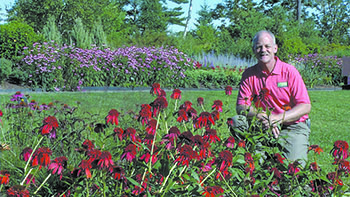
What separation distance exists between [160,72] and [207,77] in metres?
1.69

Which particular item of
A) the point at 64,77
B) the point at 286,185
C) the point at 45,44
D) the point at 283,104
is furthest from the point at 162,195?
the point at 45,44

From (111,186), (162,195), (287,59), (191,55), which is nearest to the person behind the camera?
(162,195)

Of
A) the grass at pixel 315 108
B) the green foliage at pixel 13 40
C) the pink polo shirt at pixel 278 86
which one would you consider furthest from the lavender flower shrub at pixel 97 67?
the pink polo shirt at pixel 278 86

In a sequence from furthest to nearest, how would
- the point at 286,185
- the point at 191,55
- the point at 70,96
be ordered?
the point at 191,55, the point at 70,96, the point at 286,185

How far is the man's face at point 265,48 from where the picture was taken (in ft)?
10.0

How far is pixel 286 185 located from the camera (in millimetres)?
2170

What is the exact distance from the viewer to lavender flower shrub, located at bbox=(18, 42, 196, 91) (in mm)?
10172

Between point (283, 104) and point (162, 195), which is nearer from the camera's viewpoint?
point (162, 195)

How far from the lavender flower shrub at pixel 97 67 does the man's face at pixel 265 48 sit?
7.72 meters

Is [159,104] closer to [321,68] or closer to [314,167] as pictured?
[314,167]

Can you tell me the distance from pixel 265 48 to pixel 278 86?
319 mm

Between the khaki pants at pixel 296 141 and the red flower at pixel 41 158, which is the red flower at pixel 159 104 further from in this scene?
the khaki pants at pixel 296 141

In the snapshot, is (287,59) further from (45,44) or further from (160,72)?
(45,44)

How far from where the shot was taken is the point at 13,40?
1165cm
